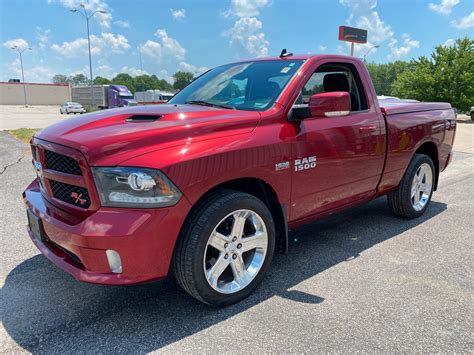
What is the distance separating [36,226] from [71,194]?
21.8 inches

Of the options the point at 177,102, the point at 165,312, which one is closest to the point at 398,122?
the point at 177,102

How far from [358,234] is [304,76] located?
79.3 inches

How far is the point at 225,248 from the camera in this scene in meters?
2.88

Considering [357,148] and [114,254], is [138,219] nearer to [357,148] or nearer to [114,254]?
[114,254]

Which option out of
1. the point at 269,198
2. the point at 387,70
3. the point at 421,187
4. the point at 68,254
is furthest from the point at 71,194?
the point at 387,70

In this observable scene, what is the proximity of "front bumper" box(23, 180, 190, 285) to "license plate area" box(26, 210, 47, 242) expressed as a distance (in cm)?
28

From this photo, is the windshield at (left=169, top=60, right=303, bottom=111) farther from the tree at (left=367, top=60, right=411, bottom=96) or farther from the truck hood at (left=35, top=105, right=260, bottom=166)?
the tree at (left=367, top=60, right=411, bottom=96)

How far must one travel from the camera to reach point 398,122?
4.37 metres

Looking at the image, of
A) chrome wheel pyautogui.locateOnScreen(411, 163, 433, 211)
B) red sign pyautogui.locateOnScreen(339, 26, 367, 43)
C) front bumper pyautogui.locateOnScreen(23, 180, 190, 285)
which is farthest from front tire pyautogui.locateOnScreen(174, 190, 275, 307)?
red sign pyautogui.locateOnScreen(339, 26, 367, 43)

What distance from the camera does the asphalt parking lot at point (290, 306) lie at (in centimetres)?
255

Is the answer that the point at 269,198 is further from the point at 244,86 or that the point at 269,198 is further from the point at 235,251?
the point at 244,86

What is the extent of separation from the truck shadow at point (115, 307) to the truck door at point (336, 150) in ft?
1.84

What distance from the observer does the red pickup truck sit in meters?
2.43

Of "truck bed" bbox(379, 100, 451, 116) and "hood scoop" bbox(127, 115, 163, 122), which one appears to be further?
"truck bed" bbox(379, 100, 451, 116)
